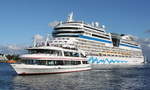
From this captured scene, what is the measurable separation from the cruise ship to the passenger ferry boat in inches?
959

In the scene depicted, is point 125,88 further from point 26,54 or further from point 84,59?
point 84,59

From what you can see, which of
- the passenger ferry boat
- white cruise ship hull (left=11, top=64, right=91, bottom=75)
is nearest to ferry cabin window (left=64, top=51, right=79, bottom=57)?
the passenger ferry boat

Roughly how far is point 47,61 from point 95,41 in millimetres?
61423

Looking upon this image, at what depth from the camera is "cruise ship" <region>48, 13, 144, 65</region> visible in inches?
3563

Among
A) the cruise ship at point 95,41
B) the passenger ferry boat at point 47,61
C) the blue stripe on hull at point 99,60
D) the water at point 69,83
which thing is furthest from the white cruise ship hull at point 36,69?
the blue stripe on hull at point 99,60

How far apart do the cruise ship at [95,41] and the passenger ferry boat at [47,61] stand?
2437cm

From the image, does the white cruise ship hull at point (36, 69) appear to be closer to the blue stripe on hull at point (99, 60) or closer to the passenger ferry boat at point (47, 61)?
the passenger ferry boat at point (47, 61)

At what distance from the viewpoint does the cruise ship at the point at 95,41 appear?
90.5 m

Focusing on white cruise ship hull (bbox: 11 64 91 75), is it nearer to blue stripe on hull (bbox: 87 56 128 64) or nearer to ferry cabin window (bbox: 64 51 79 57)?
ferry cabin window (bbox: 64 51 79 57)

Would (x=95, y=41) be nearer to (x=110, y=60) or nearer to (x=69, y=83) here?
(x=110, y=60)

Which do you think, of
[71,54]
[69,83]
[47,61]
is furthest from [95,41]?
[69,83]

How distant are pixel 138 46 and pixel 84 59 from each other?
99.5 metres

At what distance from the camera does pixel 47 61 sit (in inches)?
1657

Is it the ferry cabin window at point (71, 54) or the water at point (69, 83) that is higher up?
the ferry cabin window at point (71, 54)
